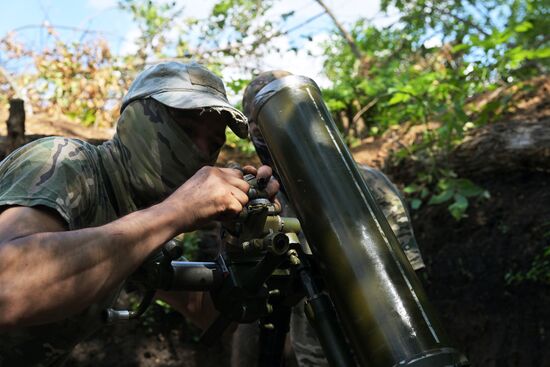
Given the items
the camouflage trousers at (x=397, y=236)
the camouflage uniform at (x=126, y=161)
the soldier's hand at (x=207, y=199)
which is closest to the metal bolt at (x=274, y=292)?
the soldier's hand at (x=207, y=199)

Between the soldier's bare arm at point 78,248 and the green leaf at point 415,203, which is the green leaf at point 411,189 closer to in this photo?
the green leaf at point 415,203

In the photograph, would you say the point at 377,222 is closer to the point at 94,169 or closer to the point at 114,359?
the point at 94,169

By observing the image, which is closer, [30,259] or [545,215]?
[30,259]

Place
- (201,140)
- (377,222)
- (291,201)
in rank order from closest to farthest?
(377,222) → (291,201) → (201,140)

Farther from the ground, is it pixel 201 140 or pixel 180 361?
pixel 201 140

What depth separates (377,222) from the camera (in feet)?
5.81

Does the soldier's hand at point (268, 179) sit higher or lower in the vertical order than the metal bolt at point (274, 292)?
higher

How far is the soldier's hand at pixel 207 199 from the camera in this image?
1.72 metres

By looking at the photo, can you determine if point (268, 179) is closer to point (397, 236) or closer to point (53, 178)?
point (53, 178)

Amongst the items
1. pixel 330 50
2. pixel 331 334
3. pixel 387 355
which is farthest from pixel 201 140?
pixel 330 50

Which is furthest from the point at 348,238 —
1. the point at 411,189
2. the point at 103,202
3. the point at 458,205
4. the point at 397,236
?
the point at 411,189

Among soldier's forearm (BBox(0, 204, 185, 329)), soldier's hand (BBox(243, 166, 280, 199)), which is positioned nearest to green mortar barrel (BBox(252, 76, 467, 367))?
soldier's hand (BBox(243, 166, 280, 199))

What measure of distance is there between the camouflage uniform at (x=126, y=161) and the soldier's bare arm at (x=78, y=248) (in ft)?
0.88

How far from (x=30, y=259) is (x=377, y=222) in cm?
88
